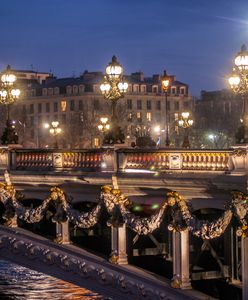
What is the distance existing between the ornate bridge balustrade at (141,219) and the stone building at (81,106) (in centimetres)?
6924

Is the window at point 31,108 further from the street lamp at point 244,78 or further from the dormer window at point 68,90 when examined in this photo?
the street lamp at point 244,78

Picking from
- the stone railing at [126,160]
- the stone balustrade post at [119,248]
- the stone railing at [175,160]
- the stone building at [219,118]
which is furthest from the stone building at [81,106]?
the stone railing at [175,160]

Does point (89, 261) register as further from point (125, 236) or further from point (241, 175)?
point (241, 175)

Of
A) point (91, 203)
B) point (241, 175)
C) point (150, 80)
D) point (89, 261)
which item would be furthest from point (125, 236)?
point (150, 80)

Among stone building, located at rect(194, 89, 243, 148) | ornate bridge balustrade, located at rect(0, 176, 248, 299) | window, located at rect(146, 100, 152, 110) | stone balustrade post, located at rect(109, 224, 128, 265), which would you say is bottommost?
stone balustrade post, located at rect(109, 224, 128, 265)

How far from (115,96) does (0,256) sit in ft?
28.8

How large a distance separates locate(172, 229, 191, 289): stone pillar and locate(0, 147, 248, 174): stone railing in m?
1.68

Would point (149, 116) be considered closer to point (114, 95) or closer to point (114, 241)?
point (114, 95)

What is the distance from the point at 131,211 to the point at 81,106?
86.3 m

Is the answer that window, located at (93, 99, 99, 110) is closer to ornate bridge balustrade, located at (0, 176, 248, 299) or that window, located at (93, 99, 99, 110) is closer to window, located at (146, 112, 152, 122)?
window, located at (146, 112, 152, 122)

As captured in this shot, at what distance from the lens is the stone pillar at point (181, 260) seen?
2566cm

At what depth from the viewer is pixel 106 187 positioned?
27.8 meters

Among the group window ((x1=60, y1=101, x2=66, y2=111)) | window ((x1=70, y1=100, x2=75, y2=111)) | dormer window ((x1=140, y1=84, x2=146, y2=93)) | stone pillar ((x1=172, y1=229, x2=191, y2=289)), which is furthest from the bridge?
window ((x1=60, y1=101, x2=66, y2=111))

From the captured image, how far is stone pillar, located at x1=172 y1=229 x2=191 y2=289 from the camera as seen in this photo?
25656mm
